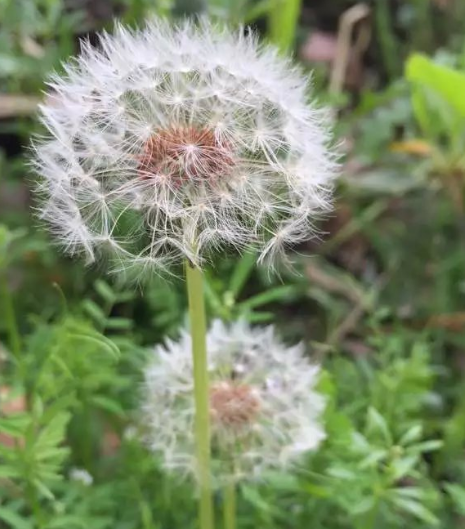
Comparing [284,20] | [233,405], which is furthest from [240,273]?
[284,20]

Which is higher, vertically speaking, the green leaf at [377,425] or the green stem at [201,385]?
the green stem at [201,385]

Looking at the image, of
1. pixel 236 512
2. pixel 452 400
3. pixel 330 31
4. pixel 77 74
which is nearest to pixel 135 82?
pixel 77 74

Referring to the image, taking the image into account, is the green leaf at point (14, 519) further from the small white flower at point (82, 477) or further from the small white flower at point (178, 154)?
the small white flower at point (178, 154)

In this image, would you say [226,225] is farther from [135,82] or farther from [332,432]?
[332,432]

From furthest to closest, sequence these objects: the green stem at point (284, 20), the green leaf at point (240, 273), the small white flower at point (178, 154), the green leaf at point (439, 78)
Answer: the green stem at point (284, 20), the green leaf at point (439, 78), the green leaf at point (240, 273), the small white flower at point (178, 154)

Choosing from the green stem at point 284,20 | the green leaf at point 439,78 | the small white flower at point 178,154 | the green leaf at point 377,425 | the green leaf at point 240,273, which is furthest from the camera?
the green stem at point 284,20

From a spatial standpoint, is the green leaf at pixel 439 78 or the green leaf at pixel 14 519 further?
the green leaf at pixel 439 78

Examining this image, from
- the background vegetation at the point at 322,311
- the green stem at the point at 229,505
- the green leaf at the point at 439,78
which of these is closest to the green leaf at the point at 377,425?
the background vegetation at the point at 322,311
